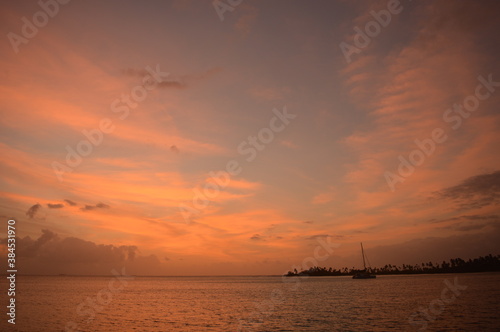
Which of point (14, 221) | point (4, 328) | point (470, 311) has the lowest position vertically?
point (470, 311)

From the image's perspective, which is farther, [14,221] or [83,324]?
[83,324]

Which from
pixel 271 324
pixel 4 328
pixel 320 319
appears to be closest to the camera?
pixel 4 328

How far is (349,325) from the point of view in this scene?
159 feet

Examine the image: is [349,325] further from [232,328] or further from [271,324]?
[232,328]

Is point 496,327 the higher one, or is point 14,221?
point 14,221

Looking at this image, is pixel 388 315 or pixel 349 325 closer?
pixel 349 325

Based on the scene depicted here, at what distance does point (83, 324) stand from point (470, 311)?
214ft

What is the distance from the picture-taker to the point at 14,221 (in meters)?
37.1

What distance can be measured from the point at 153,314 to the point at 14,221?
37033 millimetres

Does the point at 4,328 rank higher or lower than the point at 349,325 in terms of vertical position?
higher

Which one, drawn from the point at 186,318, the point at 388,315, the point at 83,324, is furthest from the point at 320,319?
the point at 83,324

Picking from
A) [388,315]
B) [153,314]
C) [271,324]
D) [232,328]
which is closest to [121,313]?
[153,314]

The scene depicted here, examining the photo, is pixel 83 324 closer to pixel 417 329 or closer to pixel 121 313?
pixel 121 313

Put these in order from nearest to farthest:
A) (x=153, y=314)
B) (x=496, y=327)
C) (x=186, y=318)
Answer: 1. (x=496, y=327)
2. (x=186, y=318)
3. (x=153, y=314)
